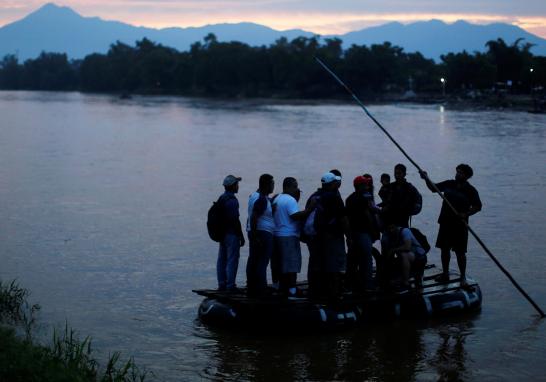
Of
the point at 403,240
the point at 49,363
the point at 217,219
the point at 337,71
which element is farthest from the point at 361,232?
the point at 337,71

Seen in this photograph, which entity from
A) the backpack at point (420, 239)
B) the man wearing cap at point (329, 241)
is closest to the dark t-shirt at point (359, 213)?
the man wearing cap at point (329, 241)

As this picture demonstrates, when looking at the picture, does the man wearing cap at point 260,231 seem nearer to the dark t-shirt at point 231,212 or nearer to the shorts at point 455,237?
the dark t-shirt at point 231,212

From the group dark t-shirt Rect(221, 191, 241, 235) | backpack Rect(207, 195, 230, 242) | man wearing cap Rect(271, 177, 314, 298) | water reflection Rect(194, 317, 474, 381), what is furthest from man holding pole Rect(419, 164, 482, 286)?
backpack Rect(207, 195, 230, 242)

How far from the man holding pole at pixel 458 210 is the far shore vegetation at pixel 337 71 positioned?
9471 centimetres

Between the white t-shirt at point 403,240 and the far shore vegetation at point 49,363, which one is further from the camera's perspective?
the white t-shirt at point 403,240

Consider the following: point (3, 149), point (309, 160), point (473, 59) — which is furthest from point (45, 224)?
point (473, 59)

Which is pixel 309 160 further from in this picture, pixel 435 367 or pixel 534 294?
pixel 435 367

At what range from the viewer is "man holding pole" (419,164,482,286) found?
11711 mm

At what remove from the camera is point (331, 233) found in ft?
34.9

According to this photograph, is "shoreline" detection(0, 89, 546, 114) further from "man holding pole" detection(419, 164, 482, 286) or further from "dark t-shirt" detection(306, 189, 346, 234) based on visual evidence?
"dark t-shirt" detection(306, 189, 346, 234)

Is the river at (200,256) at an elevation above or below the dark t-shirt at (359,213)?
below

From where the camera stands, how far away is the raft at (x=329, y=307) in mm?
10719

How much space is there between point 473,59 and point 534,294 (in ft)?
358

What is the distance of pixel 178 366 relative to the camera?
10.2 metres
